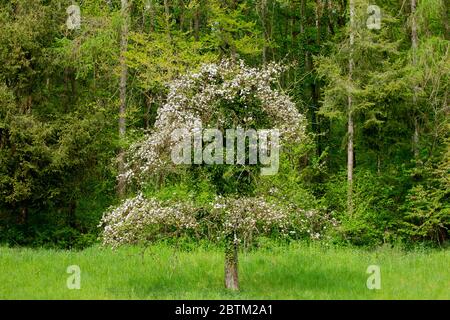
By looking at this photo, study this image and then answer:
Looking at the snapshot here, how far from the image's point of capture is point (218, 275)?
13.8 meters

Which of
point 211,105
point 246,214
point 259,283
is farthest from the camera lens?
point 259,283

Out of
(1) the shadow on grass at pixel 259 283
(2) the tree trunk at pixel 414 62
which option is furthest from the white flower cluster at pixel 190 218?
(2) the tree trunk at pixel 414 62

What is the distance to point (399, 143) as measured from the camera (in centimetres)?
2492

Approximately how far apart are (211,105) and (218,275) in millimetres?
4048

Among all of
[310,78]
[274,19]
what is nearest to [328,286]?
[310,78]

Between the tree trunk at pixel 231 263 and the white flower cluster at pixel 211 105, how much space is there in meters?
1.88

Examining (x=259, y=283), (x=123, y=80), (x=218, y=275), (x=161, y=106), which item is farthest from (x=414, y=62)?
(x=259, y=283)

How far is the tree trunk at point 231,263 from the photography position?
1212 centimetres

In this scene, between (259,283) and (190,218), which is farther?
(259,283)

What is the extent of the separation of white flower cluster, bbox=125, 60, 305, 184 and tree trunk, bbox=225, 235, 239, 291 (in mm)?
1881

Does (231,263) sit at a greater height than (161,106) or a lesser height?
lesser

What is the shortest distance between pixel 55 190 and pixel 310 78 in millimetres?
14173

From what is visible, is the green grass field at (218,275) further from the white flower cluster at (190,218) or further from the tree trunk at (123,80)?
the tree trunk at (123,80)

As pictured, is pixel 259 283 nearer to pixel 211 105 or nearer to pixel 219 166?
pixel 219 166
